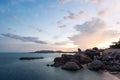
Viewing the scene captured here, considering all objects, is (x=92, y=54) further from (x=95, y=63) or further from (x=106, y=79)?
(x=106, y=79)

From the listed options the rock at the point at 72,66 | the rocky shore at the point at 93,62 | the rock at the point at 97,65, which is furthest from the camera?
the rock at the point at 72,66

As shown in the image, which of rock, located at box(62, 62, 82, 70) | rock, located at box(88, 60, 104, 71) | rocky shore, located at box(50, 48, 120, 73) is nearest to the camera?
rock, located at box(88, 60, 104, 71)

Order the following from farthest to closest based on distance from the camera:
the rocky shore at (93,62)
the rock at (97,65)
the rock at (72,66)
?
the rock at (72,66)
the rocky shore at (93,62)
the rock at (97,65)

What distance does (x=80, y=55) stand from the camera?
6850 cm

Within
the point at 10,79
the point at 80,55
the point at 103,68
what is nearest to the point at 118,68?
the point at 103,68

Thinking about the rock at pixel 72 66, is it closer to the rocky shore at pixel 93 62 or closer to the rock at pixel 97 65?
the rocky shore at pixel 93 62

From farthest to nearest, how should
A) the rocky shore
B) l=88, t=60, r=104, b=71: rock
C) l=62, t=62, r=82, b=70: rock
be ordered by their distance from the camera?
l=62, t=62, r=82, b=70: rock → the rocky shore → l=88, t=60, r=104, b=71: rock

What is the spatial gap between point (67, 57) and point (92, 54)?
14926 mm

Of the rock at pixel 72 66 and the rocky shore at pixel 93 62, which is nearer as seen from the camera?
the rocky shore at pixel 93 62

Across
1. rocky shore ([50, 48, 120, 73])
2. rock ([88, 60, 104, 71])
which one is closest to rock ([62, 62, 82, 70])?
rocky shore ([50, 48, 120, 73])

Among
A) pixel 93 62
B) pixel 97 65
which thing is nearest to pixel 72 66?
pixel 93 62

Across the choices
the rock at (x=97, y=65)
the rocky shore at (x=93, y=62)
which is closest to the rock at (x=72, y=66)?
the rocky shore at (x=93, y=62)

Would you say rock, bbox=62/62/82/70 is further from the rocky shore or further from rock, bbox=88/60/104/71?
rock, bbox=88/60/104/71

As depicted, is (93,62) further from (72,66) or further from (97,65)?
(72,66)
